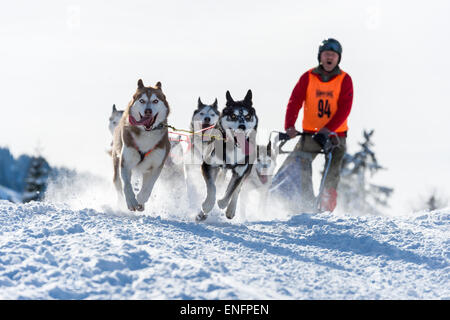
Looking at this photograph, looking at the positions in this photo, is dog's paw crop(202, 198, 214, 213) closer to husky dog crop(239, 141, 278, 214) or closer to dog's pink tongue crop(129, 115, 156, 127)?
dog's pink tongue crop(129, 115, 156, 127)

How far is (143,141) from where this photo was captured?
18.0 feet

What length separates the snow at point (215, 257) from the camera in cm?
283

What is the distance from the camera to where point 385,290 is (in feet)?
10.4

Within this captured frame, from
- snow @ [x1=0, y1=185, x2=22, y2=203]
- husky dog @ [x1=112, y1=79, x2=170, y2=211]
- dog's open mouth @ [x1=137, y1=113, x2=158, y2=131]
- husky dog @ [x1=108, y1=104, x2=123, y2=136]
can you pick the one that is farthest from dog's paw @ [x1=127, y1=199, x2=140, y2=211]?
husky dog @ [x1=108, y1=104, x2=123, y2=136]

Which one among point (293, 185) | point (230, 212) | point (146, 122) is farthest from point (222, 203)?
point (293, 185)

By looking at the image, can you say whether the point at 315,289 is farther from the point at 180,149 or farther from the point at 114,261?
the point at 180,149

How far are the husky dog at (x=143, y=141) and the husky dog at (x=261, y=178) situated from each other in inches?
74.2

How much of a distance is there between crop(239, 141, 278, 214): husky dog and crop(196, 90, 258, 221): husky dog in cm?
160

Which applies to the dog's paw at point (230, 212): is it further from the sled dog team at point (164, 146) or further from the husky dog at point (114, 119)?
the husky dog at point (114, 119)

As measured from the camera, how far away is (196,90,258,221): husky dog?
5.36 meters

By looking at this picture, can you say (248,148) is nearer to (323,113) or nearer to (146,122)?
(146,122)

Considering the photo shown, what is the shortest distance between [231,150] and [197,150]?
1.80 metres
